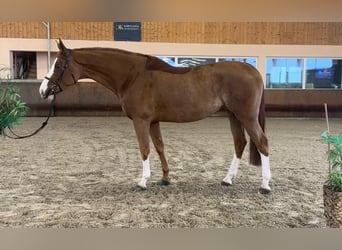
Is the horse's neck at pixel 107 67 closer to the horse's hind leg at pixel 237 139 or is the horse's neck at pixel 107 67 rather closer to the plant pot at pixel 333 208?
the horse's hind leg at pixel 237 139

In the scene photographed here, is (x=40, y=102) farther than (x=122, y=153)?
Yes

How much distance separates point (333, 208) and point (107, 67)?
1.83 meters

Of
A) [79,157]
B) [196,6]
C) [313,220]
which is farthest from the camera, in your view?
[79,157]

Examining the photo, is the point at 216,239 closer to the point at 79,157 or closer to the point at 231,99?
the point at 231,99

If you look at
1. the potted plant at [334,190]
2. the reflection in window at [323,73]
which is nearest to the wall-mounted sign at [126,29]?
the potted plant at [334,190]

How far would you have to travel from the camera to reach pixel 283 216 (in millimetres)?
2195

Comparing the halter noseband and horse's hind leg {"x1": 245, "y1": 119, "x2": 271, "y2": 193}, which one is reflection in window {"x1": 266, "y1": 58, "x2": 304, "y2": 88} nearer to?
horse's hind leg {"x1": 245, "y1": 119, "x2": 271, "y2": 193}

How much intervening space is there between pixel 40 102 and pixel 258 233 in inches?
268

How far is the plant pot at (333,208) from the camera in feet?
4.96

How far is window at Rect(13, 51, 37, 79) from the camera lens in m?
8.15

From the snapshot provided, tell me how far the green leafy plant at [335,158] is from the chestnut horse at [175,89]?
3.45ft

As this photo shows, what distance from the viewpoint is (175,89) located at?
8.95ft

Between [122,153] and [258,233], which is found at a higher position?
[258,233]

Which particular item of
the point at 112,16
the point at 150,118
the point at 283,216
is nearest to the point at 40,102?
the point at 150,118
